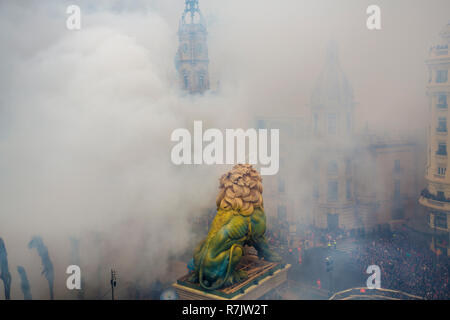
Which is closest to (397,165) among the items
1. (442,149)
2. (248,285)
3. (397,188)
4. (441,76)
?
(397,188)

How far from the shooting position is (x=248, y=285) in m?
11.7

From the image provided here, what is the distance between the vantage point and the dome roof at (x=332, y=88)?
18844mm

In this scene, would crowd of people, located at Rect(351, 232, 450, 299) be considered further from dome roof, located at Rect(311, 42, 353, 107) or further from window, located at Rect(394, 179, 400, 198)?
dome roof, located at Rect(311, 42, 353, 107)

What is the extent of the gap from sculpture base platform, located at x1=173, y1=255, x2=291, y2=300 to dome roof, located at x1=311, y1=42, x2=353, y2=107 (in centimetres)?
877

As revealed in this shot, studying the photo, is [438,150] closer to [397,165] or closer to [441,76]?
[397,165]

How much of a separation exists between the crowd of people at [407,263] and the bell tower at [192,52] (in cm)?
840

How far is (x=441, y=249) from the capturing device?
57.5 feet

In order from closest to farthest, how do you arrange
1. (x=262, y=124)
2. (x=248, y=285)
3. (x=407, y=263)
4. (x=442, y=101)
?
1. (x=248, y=285)
2. (x=407, y=263)
3. (x=442, y=101)
4. (x=262, y=124)

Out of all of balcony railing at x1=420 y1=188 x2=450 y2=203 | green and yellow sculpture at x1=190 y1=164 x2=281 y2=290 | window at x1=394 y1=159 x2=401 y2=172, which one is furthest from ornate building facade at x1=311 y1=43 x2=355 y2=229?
green and yellow sculpture at x1=190 y1=164 x2=281 y2=290

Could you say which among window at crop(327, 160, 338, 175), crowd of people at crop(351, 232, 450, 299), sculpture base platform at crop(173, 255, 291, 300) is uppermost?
window at crop(327, 160, 338, 175)

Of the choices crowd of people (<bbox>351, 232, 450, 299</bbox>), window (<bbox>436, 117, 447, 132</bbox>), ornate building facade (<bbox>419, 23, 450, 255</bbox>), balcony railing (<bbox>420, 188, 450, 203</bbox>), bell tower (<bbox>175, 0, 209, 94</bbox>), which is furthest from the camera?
window (<bbox>436, 117, 447, 132</bbox>)

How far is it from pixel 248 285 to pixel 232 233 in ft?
4.39

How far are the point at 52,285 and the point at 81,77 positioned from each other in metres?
6.27

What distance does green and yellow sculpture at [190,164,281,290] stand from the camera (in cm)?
1138
